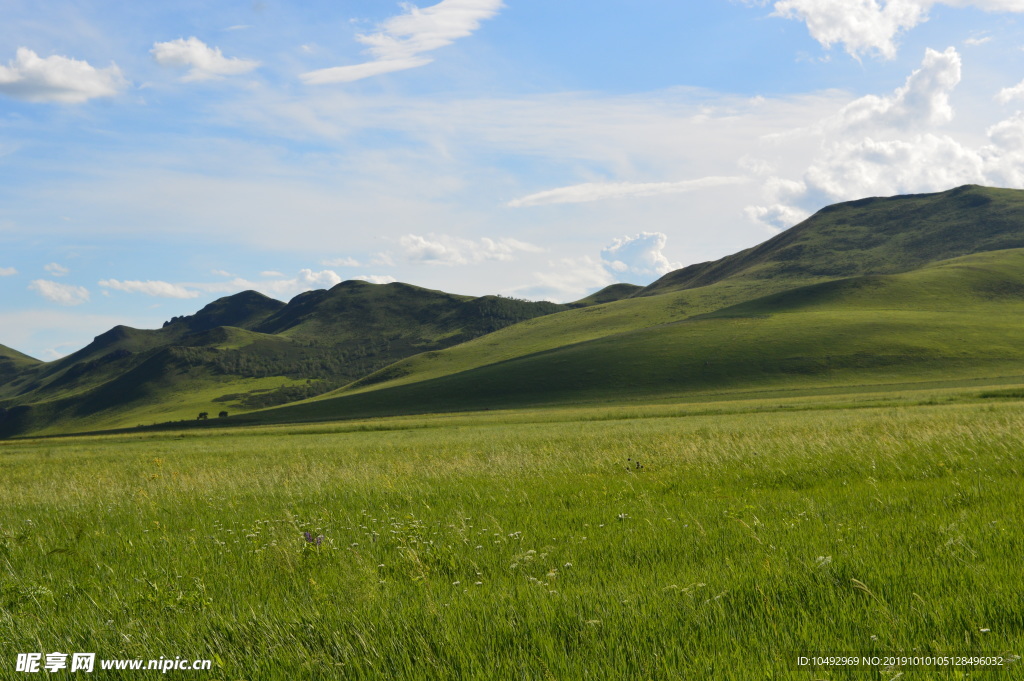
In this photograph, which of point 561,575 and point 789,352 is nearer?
point 561,575

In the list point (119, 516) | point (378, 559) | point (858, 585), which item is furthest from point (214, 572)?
point (858, 585)

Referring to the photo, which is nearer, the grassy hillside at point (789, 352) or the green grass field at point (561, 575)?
the green grass field at point (561, 575)

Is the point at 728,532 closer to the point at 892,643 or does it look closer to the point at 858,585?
the point at 858,585

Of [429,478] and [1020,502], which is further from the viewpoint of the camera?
[429,478]

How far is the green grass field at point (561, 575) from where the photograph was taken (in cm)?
425

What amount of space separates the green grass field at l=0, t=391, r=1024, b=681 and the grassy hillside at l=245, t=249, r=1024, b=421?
107119mm

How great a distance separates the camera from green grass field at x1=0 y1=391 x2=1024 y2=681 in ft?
13.9

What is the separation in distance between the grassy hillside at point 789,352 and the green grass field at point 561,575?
10712cm

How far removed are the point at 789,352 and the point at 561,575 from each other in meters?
135

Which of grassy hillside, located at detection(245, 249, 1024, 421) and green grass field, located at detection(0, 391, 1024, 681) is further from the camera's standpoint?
grassy hillside, located at detection(245, 249, 1024, 421)

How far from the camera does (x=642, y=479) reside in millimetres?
12086

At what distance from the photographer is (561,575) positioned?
6223mm

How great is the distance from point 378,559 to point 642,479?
603cm

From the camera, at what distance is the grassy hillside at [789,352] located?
11638 cm
